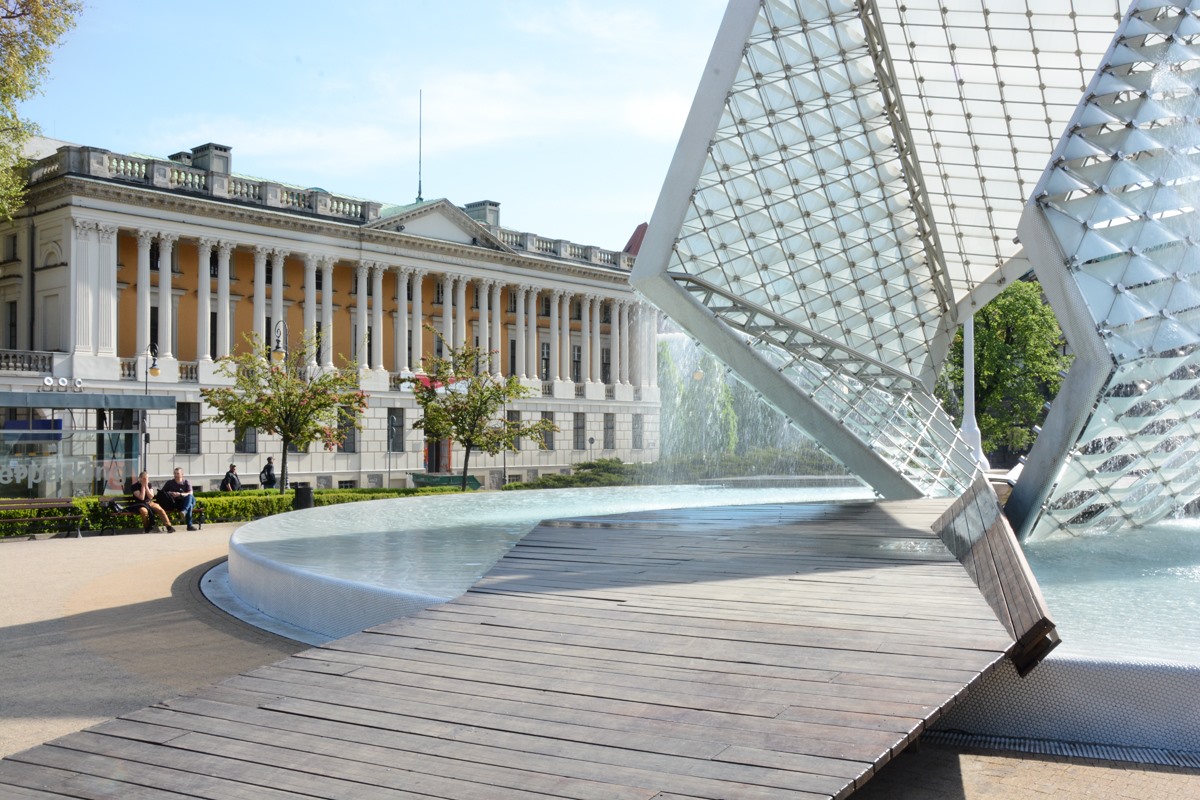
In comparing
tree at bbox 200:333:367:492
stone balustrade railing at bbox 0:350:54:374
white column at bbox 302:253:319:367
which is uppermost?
white column at bbox 302:253:319:367

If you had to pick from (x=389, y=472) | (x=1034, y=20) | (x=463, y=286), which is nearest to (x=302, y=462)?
(x=389, y=472)

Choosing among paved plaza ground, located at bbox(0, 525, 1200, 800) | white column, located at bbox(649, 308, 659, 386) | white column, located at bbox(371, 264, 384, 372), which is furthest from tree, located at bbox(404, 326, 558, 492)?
white column, located at bbox(649, 308, 659, 386)

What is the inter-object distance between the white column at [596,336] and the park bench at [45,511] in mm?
54941

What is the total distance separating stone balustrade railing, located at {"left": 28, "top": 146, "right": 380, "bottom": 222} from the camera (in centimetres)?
5347

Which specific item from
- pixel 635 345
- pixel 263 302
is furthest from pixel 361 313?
pixel 635 345

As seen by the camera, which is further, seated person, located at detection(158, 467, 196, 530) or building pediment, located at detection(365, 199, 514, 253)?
building pediment, located at detection(365, 199, 514, 253)

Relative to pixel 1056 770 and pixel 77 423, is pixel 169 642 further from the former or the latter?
pixel 77 423

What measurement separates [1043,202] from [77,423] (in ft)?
152

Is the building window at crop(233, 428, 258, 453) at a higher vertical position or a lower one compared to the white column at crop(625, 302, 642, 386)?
lower

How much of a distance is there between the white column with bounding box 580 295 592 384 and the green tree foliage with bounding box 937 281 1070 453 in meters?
30.3

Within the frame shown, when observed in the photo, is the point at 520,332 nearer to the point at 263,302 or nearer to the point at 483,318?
the point at 483,318

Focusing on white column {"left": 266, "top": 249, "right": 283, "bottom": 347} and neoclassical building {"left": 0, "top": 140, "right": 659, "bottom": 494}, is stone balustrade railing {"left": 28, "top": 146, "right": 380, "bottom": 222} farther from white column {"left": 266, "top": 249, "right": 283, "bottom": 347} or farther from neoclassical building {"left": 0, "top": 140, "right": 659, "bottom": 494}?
white column {"left": 266, "top": 249, "right": 283, "bottom": 347}

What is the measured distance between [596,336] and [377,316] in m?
20.6

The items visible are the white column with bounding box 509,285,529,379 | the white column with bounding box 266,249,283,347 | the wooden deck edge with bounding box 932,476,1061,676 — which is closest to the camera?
the wooden deck edge with bounding box 932,476,1061,676
